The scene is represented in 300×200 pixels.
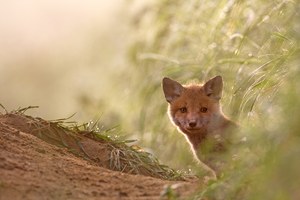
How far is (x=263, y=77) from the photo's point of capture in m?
6.18

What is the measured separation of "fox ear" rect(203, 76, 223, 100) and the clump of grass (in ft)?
2.07

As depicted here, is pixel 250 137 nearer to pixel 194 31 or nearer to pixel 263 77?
pixel 263 77

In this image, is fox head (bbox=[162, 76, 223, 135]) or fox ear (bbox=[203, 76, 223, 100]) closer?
fox head (bbox=[162, 76, 223, 135])

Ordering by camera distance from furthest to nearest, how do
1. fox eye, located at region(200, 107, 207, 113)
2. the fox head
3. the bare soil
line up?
1. fox eye, located at region(200, 107, 207, 113)
2. the fox head
3. the bare soil

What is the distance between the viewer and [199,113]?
6.74 meters

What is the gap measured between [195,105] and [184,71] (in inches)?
60.2

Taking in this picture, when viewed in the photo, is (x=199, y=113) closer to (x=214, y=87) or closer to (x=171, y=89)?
(x=214, y=87)

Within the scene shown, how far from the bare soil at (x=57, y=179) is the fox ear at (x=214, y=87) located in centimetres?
123

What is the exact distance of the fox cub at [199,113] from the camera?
6477 mm

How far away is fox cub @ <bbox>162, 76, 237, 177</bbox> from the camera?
6.48 m

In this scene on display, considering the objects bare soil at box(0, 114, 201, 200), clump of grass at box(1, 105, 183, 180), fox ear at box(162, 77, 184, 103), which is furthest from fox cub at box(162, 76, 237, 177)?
bare soil at box(0, 114, 201, 200)

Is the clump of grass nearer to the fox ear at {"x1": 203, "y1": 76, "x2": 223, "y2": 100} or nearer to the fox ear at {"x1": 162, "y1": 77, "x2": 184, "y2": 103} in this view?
the fox ear at {"x1": 162, "y1": 77, "x2": 184, "y2": 103}

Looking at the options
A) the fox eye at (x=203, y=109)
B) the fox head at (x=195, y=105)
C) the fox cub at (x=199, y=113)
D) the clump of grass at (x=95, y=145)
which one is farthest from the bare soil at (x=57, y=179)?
the fox eye at (x=203, y=109)

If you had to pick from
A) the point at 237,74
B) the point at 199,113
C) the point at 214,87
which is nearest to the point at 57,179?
the point at 199,113
